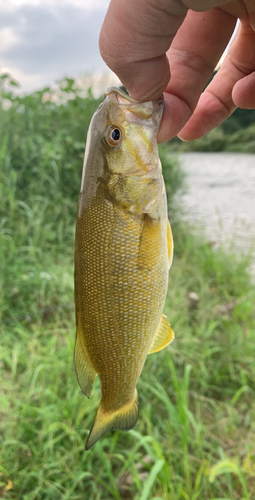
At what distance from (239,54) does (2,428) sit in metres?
2.10

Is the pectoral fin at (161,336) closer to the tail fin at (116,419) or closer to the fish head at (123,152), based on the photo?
the tail fin at (116,419)

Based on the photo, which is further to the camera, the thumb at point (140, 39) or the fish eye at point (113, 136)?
the fish eye at point (113, 136)

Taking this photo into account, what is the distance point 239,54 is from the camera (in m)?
1.37

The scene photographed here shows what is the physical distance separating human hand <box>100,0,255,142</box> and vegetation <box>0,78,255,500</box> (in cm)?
133

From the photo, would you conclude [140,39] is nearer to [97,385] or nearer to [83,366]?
[83,366]

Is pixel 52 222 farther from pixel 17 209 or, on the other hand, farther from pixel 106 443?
pixel 106 443

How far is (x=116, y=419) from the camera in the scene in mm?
999

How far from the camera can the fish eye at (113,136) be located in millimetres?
899

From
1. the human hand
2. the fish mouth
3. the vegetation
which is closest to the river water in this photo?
the vegetation

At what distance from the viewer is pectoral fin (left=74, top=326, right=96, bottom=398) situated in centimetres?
94

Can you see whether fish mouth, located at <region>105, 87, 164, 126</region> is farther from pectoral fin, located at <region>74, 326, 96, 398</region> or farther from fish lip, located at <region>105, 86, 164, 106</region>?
pectoral fin, located at <region>74, 326, 96, 398</region>

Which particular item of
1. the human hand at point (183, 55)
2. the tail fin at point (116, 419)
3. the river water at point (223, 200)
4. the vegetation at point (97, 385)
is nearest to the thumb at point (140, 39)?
the human hand at point (183, 55)

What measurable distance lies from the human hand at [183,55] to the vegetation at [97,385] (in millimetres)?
1330

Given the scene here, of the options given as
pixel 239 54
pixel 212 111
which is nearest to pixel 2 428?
pixel 212 111
